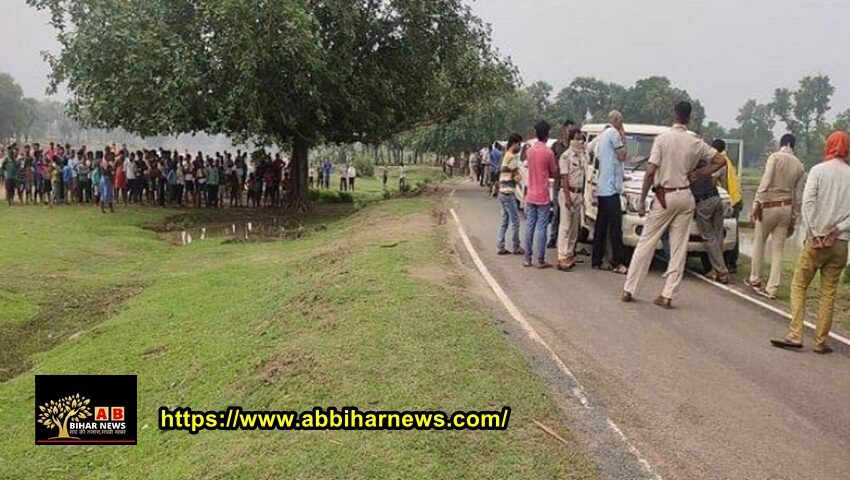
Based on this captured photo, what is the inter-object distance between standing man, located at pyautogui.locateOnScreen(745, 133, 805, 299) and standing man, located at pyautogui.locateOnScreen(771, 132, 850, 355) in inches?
86.6

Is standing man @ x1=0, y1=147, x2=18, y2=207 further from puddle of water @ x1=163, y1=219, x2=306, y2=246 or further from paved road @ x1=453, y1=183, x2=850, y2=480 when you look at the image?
paved road @ x1=453, y1=183, x2=850, y2=480

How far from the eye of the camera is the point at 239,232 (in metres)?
19.4

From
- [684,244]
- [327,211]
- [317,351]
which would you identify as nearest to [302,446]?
[317,351]

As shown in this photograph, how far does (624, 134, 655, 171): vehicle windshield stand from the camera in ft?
36.9

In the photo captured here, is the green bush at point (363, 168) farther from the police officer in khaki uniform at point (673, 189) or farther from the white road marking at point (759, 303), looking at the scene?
the police officer in khaki uniform at point (673, 189)

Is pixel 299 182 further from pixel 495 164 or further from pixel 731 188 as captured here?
pixel 731 188

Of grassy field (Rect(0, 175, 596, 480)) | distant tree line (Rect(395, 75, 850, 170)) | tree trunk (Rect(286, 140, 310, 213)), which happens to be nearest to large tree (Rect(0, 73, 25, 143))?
distant tree line (Rect(395, 75, 850, 170))

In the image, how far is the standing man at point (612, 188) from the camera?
376 inches

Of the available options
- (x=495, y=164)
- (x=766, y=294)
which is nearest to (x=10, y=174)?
(x=495, y=164)

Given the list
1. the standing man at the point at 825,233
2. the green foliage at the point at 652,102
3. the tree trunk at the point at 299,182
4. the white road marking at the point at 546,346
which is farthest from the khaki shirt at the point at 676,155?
the green foliage at the point at 652,102

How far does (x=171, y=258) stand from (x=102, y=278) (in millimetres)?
2412

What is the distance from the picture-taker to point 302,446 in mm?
4457

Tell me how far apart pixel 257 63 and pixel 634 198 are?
11.4m

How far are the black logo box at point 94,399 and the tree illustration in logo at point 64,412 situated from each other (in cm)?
2
